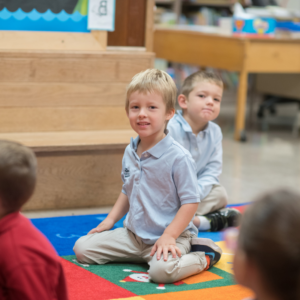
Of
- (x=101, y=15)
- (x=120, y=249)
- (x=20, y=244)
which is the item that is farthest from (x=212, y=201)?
(x=20, y=244)

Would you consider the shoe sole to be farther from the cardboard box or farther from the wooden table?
the cardboard box

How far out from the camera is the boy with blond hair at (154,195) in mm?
1442

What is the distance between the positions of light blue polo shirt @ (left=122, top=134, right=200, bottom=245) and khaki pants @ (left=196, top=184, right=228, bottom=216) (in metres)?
0.48

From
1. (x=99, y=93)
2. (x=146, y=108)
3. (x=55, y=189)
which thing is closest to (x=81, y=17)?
(x=99, y=93)

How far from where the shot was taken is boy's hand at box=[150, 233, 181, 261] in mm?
1372

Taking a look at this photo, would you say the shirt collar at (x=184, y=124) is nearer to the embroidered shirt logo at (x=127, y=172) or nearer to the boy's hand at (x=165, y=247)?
the embroidered shirt logo at (x=127, y=172)

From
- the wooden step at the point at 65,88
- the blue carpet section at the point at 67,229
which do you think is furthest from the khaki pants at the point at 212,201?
the wooden step at the point at 65,88

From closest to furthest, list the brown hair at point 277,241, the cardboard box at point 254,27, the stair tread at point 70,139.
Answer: the brown hair at point 277,241 < the stair tread at point 70,139 < the cardboard box at point 254,27

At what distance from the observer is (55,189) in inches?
82.2

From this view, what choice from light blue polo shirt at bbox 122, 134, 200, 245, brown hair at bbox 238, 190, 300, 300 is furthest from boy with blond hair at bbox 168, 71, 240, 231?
brown hair at bbox 238, 190, 300, 300

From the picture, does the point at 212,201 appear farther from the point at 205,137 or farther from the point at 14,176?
the point at 14,176

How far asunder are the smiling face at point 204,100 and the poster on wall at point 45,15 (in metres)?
0.74

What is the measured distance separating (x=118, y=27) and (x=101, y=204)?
866mm

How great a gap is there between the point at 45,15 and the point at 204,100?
896 mm
